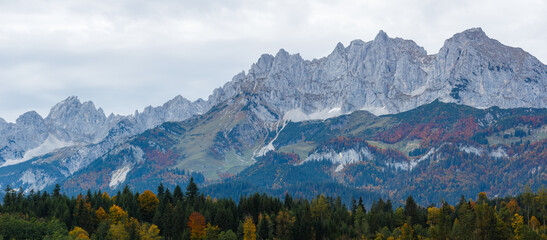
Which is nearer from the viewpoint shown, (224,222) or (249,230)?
(249,230)

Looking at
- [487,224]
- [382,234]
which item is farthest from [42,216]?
[487,224]

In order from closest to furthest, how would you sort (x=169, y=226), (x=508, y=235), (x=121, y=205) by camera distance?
(x=508, y=235) → (x=169, y=226) → (x=121, y=205)

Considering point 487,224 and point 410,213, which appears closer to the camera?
point 487,224

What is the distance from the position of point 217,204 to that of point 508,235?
87123mm

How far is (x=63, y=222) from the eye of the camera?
171m

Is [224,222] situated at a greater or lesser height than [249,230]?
greater

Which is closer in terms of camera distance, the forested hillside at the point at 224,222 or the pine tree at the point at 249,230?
the forested hillside at the point at 224,222

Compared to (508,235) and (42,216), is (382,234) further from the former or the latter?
(42,216)

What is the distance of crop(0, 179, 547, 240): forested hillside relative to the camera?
163 metres

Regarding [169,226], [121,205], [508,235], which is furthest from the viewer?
[121,205]

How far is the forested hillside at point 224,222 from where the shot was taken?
16338 cm

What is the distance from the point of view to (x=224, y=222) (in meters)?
181

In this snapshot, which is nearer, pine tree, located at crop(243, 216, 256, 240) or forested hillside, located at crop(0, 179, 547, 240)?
forested hillside, located at crop(0, 179, 547, 240)

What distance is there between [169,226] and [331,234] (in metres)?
47.5
